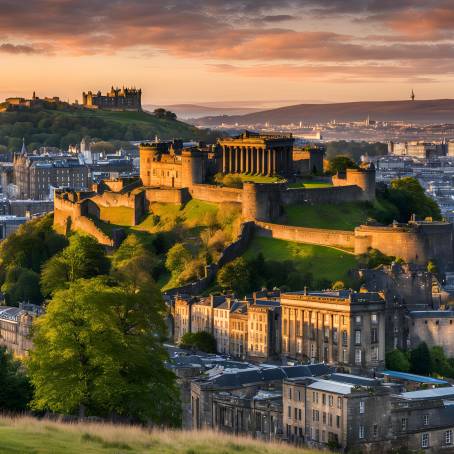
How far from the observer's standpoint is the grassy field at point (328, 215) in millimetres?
85938

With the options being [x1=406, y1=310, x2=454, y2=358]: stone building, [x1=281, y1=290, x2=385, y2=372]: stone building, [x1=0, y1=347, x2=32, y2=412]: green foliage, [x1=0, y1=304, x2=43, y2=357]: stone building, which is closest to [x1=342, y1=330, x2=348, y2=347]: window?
[x1=281, y1=290, x2=385, y2=372]: stone building

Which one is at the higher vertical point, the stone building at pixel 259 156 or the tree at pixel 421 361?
the stone building at pixel 259 156

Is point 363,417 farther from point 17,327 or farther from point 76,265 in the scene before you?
point 76,265

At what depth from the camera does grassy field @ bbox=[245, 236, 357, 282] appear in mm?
76125

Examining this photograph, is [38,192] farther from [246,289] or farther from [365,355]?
[365,355]

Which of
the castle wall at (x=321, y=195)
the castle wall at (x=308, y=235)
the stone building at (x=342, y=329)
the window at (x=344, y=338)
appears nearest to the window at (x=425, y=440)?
the stone building at (x=342, y=329)

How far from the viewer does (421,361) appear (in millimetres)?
66188

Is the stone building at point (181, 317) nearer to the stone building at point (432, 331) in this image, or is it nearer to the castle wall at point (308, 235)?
the castle wall at point (308, 235)

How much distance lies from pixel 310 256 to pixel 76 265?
1287 cm

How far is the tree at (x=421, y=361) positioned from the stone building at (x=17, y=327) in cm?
2033

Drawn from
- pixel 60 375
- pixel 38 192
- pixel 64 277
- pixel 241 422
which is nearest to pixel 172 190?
pixel 64 277

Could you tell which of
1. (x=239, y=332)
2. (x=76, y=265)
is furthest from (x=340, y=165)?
(x=239, y=332)

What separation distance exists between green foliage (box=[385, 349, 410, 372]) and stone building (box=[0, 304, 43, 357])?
64.4ft

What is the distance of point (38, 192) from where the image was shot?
154250mm
